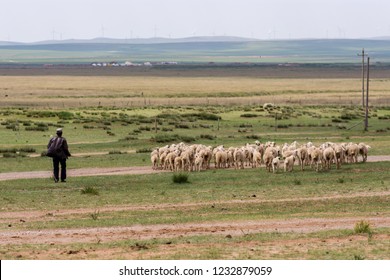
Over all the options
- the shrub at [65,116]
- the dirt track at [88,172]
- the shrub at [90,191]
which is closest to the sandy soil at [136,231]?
the shrub at [90,191]

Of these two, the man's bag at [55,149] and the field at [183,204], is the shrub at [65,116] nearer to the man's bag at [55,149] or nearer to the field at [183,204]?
the field at [183,204]

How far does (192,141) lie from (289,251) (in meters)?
31.7

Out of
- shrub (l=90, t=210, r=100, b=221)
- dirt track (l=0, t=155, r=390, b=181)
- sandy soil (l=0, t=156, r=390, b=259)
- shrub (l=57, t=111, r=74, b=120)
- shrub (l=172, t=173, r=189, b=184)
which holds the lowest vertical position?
shrub (l=57, t=111, r=74, b=120)

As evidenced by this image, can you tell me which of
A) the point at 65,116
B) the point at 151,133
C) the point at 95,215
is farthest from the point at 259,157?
the point at 65,116

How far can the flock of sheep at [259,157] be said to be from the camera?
31.6m

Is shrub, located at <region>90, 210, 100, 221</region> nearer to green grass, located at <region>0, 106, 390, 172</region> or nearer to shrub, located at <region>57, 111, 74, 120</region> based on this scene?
green grass, located at <region>0, 106, 390, 172</region>

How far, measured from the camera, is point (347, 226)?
1766 cm

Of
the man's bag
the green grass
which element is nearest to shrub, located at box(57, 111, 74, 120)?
the green grass

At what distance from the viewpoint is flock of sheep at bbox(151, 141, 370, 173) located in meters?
31.6

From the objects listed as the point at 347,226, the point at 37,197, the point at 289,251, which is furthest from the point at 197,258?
the point at 37,197

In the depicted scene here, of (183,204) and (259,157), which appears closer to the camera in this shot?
(183,204)

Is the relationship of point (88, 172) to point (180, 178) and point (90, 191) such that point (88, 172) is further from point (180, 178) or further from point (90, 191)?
point (90, 191)

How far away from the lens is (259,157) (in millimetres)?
33094

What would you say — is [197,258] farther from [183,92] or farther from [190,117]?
[183,92]
